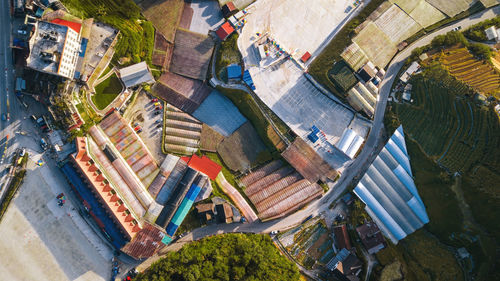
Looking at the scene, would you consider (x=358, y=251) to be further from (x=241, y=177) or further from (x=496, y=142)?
(x=496, y=142)

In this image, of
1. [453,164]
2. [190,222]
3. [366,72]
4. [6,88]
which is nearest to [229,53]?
[366,72]

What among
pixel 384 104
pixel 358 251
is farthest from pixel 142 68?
pixel 358 251

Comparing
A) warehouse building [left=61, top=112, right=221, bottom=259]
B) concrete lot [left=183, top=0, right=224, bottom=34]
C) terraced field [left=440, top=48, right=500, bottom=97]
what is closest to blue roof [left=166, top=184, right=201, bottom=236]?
warehouse building [left=61, top=112, right=221, bottom=259]

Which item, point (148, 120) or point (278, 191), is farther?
point (148, 120)

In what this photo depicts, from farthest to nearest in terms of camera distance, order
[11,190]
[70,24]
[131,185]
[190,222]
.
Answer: [190,222], [131,185], [11,190], [70,24]

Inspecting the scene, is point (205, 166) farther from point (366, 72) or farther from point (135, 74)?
point (366, 72)

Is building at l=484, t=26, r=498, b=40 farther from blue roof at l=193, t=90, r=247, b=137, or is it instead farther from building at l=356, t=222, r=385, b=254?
blue roof at l=193, t=90, r=247, b=137
